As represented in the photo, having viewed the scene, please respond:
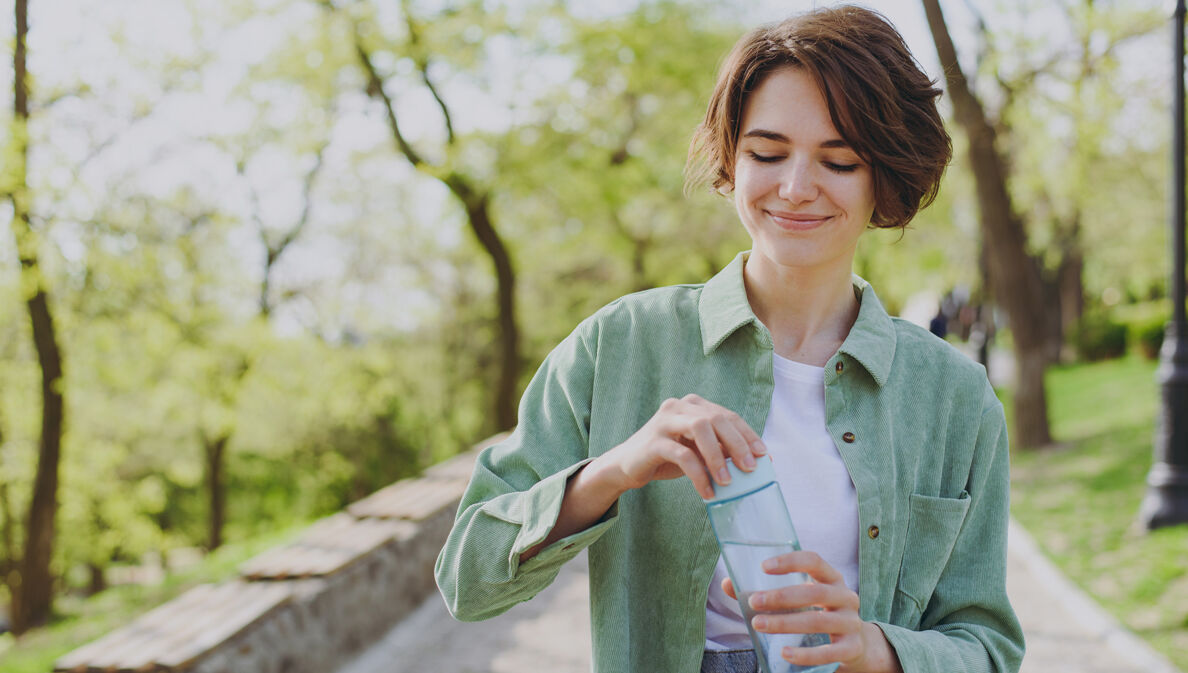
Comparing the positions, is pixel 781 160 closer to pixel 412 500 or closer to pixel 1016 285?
pixel 412 500

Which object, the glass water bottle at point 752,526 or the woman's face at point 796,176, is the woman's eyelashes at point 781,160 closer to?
the woman's face at point 796,176

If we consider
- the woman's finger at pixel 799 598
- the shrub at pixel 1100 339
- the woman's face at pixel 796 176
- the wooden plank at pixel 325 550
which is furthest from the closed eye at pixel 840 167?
the shrub at pixel 1100 339

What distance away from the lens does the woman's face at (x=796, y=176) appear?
1443 millimetres

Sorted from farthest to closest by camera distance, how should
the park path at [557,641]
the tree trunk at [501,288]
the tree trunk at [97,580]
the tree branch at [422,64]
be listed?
the tree trunk at [97,580]
the tree trunk at [501,288]
the tree branch at [422,64]
the park path at [557,641]

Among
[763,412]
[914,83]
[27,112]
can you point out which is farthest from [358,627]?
[27,112]

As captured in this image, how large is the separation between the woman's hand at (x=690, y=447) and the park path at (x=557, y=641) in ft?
10.9

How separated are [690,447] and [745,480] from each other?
0.08 metres

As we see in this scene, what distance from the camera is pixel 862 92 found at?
143cm

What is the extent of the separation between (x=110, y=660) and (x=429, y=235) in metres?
20.7

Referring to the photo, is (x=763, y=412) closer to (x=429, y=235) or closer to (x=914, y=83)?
(x=914, y=83)

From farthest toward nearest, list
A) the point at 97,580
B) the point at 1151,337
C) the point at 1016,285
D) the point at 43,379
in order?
the point at 97,580 < the point at 1151,337 < the point at 43,379 < the point at 1016,285

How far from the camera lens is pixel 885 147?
4.85 ft

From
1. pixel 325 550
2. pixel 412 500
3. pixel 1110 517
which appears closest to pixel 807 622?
pixel 325 550

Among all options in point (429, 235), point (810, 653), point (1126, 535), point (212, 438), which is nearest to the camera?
point (810, 653)
